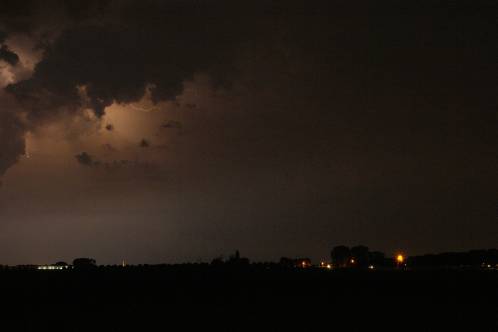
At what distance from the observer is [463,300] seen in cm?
3155

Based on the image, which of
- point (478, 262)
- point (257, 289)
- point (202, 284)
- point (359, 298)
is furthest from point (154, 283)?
point (478, 262)

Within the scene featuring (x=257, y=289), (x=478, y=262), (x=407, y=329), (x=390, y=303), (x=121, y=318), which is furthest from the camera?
(x=478, y=262)

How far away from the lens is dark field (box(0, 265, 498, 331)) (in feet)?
76.9

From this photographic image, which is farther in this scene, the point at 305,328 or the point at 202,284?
the point at 202,284

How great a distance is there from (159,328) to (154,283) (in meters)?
21.1

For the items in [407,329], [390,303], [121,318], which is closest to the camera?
[407,329]

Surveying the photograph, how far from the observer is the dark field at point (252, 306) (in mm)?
23453

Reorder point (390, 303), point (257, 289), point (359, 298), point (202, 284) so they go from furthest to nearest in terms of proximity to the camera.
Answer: point (202, 284) → point (257, 289) → point (359, 298) → point (390, 303)

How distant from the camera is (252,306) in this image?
29078 mm

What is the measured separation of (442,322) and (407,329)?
249 cm

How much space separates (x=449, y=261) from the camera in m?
125

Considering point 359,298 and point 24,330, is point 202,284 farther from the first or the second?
point 24,330

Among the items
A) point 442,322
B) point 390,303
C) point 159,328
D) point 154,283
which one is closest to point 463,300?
point 390,303

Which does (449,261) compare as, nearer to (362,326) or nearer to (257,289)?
(257,289)
